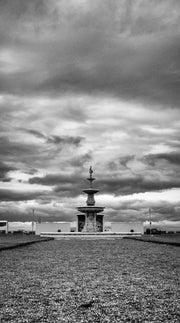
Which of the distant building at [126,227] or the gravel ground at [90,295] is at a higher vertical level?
the gravel ground at [90,295]

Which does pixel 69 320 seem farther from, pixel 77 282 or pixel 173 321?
pixel 77 282

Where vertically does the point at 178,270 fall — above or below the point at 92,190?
below

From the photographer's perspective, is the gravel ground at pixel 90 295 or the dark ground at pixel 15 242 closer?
the gravel ground at pixel 90 295

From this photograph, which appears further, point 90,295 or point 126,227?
point 126,227

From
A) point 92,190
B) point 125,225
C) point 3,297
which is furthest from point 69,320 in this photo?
point 125,225

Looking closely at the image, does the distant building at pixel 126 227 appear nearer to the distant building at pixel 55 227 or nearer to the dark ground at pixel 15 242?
the distant building at pixel 55 227

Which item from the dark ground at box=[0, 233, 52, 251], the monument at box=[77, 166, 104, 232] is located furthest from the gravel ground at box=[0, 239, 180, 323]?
the monument at box=[77, 166, 104, 232]

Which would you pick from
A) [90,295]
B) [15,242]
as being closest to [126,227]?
[15,242]

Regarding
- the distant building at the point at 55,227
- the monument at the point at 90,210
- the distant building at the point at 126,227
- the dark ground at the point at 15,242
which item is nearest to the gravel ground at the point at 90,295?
the dark ground at the point at 15,242

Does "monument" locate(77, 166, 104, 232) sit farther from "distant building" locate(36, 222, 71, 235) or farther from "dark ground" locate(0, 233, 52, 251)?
"dark ground" locate(0, 233, 52, 251)

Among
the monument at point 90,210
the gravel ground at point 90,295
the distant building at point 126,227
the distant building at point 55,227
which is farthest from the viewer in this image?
the distant building at point 55,227

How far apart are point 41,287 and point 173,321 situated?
18.6 feet

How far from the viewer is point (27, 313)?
8.90 meters

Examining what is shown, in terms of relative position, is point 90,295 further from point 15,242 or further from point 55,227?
point 55,227
